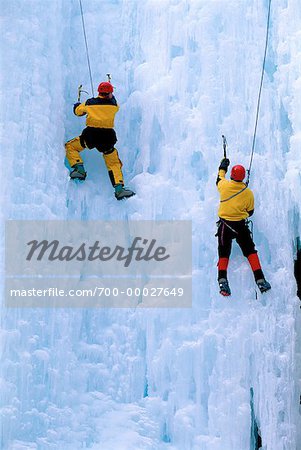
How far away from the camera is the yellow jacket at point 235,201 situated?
5266 millimetres

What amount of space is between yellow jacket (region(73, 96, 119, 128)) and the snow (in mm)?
346

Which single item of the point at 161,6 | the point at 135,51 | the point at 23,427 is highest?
the point at 161,6

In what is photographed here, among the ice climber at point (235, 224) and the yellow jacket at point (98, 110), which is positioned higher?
the yellow jacket at point (98, 110)

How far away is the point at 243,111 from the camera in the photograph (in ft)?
19.1

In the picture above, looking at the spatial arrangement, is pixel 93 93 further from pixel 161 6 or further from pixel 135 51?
pixel 161 6

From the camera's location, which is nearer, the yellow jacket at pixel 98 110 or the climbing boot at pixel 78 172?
the yellow jacket at pixel 98 110

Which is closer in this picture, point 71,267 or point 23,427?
point 23,427

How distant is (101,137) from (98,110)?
22 centimetres

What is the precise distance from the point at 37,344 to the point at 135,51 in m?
2.71

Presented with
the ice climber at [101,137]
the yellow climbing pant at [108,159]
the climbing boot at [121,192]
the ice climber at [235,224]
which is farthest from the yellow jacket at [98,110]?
the ice climber at [235,224]

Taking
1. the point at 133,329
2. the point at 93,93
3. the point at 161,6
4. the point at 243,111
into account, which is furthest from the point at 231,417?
the point at 161,6

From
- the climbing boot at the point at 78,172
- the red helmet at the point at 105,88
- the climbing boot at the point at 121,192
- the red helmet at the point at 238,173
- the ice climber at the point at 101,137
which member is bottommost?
the climbing boot at the point at 121,192

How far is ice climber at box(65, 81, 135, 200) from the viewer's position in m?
5.54

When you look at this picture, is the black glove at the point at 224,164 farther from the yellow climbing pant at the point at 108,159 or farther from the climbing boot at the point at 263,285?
the climbing boot at the point at 263,285
